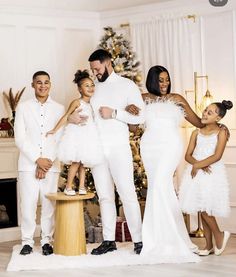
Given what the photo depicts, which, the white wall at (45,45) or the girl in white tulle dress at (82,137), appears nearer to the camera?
the girl in white tulle dress at (82,137)

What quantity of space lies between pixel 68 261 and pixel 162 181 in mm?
1068

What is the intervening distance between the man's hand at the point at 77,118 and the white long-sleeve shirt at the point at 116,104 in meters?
0.11

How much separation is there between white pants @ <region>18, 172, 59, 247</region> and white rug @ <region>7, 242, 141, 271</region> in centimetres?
20

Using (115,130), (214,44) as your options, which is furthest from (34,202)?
(214,44)

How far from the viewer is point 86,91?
6.30m

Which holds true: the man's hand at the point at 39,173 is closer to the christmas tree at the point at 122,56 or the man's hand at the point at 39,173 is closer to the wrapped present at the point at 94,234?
the wrapped present at the point at 94,234

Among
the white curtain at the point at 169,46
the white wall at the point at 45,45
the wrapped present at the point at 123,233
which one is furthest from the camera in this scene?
the white wall at the point at 45,45

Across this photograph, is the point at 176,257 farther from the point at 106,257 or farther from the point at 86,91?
the point at 86,91

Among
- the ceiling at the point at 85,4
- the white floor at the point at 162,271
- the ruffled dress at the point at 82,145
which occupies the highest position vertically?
the ceiling at the point at 85,4

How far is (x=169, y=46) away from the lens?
26.6 feet

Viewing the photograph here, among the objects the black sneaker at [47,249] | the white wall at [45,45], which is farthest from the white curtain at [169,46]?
the black sneaker at [47,249]

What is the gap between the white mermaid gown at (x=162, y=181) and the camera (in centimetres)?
625

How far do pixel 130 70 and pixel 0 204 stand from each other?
2058mm

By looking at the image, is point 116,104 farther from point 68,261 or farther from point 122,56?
point 122,56
